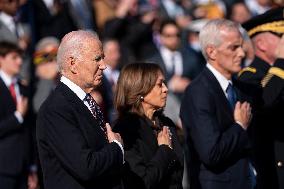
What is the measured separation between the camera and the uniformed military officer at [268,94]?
709 centimetres

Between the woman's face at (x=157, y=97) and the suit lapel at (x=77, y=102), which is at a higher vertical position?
the suit lapel at (x=77, y=102)

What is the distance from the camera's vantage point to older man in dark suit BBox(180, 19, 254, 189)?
664 cm

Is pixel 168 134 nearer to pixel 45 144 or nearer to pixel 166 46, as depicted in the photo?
pixel 45 144

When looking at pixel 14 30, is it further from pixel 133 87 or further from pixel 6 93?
pixel 133 87

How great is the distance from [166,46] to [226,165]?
6113mm

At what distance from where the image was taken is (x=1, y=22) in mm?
10898

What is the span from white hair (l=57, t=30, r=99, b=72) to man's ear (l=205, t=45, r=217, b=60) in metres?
1.76

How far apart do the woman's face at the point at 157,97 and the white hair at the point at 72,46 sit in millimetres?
868

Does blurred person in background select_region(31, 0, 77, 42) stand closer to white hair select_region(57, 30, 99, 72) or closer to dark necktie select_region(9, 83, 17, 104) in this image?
dark necktie select_region(9, 83, 17, 104)

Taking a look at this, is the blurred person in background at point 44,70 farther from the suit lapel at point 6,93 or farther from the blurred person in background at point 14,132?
the suit lapel at point 6,93

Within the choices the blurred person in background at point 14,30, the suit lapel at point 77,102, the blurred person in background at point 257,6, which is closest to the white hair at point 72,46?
the suit lapel at point 77,102

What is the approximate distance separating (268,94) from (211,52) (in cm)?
62

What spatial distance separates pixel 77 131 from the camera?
17.3 ft

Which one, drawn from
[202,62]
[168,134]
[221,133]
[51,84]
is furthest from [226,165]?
[202,62]
